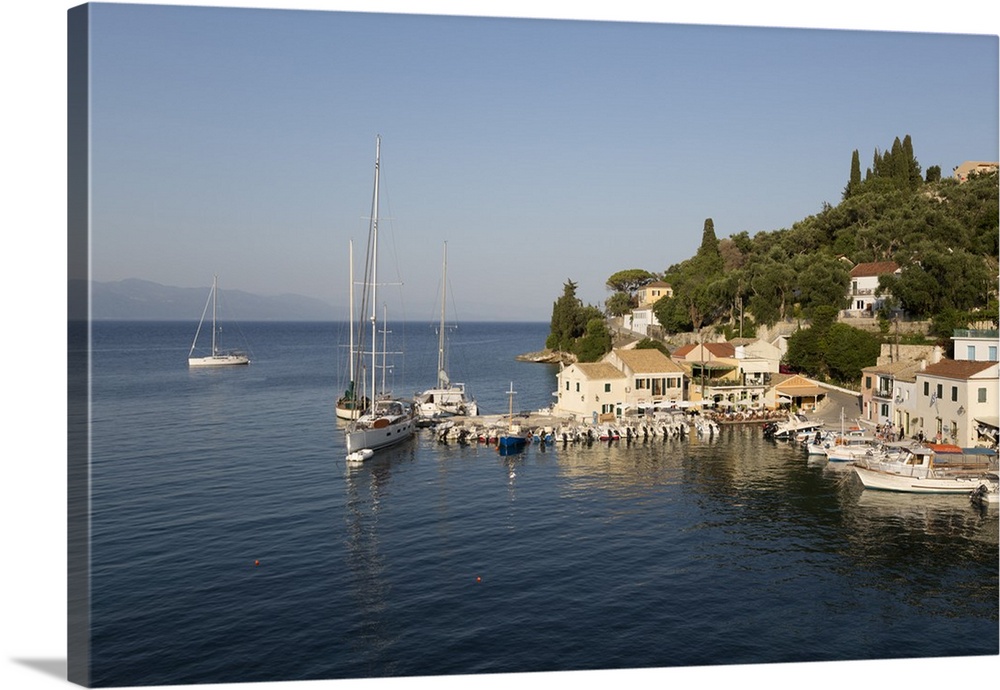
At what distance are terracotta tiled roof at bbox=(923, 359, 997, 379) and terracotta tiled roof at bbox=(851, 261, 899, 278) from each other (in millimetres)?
21083

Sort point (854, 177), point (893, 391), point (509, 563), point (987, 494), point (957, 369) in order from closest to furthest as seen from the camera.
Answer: point (509, 563)
point (987, 494)
point (957, 369)
point (893, 391)
point (854, 177)

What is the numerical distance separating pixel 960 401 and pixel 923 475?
4402 millimetres

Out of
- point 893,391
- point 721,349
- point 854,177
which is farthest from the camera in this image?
point 854,177

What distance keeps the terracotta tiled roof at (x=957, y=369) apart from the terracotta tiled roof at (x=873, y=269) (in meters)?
21.1

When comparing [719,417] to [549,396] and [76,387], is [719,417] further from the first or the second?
[76,387]

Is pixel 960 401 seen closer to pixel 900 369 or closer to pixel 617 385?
pixel 900 369

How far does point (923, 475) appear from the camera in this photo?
24.8 m

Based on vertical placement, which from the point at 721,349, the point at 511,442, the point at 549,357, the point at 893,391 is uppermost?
the point at 721,349

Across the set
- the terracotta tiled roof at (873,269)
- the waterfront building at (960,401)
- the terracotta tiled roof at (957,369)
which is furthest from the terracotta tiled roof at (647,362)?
the terracotta tiled roof at (873,269)

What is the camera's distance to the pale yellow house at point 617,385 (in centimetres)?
3972

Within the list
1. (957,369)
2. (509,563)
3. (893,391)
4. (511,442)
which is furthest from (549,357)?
(509,563)

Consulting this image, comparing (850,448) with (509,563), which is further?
(850,448)

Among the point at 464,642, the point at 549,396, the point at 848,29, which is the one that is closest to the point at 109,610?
the point at 464,642

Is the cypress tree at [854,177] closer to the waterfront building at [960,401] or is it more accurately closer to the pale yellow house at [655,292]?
the pale yellow house at [655,292]
